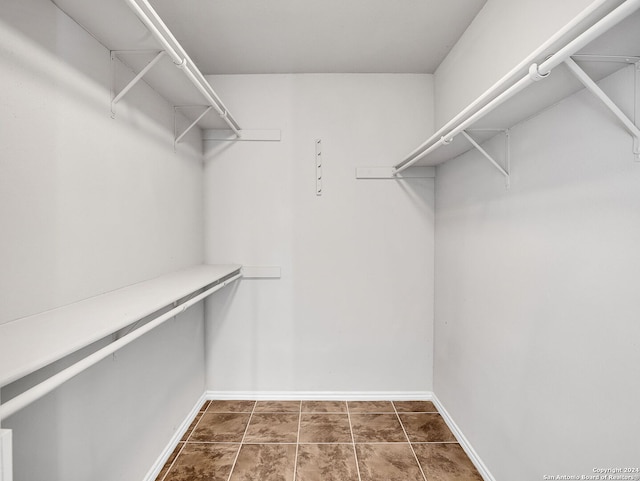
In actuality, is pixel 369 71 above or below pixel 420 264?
above

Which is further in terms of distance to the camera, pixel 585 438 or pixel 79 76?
pixel 79 76

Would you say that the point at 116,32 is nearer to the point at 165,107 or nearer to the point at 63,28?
the point at 63,28

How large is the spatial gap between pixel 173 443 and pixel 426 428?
1657mm

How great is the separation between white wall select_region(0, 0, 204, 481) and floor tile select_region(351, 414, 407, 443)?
121cm

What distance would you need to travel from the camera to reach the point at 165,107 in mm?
1854

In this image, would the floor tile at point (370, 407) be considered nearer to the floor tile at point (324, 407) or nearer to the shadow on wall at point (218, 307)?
the floor tile at point (324, 407)

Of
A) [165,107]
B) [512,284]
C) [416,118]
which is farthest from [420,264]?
[165,107]

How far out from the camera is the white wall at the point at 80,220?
959 mm

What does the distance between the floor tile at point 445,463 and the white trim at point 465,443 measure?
26 mm

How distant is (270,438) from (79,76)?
2179 mm

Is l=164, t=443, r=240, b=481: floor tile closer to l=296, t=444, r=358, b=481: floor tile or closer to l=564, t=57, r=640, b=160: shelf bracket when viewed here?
l=296, t=444, r=358, b=481: floor tile

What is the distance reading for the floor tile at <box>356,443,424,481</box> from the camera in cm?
173

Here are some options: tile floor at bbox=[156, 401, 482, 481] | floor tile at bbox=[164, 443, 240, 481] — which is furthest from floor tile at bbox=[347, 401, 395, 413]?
floor tile at bbox=[164, 443, 240, 481]

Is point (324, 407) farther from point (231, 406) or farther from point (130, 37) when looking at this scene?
point (130, 37)
